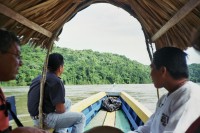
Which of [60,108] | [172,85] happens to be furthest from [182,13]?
[60,108]

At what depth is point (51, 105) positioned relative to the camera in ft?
11.9

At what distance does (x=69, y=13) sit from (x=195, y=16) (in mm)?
1658

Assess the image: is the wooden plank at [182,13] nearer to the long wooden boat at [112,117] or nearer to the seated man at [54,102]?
the seated man at [54,102]

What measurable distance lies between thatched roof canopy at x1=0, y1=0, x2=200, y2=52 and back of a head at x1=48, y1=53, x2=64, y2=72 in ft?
0.72

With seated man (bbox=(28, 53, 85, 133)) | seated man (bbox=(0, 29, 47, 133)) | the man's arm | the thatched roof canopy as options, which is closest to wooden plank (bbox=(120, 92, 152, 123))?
seated man (bbox=(28, 53, 85, 133))

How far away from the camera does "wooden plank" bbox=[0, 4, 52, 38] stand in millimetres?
2152

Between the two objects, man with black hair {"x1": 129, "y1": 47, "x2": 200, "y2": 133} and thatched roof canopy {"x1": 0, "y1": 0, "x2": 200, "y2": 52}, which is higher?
thatched roof canopy {"x1": 0, "y1": 0, "x2": 200, "y2": 52}

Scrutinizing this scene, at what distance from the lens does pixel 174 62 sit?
227cm

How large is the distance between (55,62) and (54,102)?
Result: 1.78ft

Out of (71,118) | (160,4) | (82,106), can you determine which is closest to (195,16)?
(160,4)

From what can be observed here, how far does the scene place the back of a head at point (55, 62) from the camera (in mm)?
3586

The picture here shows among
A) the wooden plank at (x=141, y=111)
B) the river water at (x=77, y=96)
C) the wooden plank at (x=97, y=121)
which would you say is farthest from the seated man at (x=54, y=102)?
the river water at (x=77, y=96)

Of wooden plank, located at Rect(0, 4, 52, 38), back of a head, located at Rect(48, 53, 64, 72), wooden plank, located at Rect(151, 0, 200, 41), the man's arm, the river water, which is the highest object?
wooden plank, located at Rect(0, 4, 52, 38)

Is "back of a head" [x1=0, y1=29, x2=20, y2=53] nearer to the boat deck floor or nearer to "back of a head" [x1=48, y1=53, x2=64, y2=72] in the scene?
"back of a head" [x1=48, y1=53, x2=64, y2=72]
